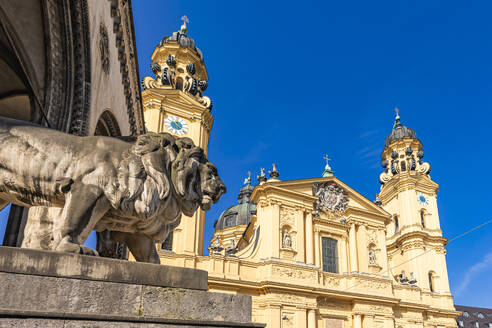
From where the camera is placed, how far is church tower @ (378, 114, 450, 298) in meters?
30.7

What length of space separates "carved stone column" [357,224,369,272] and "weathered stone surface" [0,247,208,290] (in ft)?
81.7

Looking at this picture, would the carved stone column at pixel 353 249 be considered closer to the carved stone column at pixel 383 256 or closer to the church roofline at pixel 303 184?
the carved stone column at pixel 383 256

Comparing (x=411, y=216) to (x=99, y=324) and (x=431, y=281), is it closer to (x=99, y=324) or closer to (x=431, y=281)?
(x=431, y=281)

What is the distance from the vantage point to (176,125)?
25094mm

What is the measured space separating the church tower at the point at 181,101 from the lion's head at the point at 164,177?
18833 millimetres

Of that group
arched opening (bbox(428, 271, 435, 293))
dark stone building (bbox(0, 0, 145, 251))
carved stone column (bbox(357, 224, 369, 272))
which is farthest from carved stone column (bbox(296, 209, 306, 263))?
dark stone building (bbox(0, 0, 145, 251))

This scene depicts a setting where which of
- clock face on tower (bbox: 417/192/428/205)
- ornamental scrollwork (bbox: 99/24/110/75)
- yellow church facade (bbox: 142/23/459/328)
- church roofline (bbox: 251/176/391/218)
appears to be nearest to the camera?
ornamental scrollwork (bbox: 99/24/110/75)

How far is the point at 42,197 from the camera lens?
2941 millimetres

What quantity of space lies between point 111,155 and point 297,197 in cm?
2323

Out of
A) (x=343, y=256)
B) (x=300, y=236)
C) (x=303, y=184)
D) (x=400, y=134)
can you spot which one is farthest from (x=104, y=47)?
(x=400, y=134)

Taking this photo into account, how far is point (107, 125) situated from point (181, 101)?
17208 mm

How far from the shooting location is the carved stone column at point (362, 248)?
2566cm

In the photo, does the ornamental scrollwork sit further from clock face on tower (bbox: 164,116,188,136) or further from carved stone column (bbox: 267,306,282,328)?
carved stone column (bbox: 267,306,282,328)

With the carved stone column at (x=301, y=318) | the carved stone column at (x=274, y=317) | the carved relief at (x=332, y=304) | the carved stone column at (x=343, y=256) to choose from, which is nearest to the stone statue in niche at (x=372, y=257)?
the carved stone column at (x=343, y=256)
